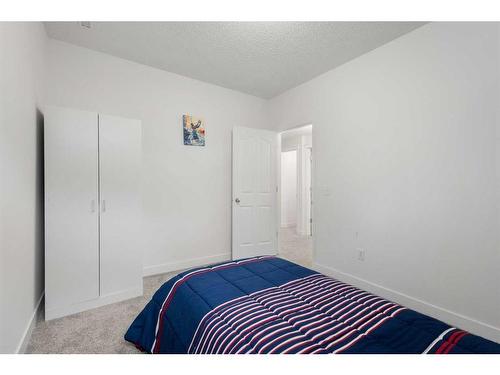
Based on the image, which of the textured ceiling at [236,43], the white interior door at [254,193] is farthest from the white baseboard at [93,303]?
the textured ceiling at [236,43]

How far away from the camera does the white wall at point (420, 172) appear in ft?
5.97

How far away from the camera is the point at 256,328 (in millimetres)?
1046

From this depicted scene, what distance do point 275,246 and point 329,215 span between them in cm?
120

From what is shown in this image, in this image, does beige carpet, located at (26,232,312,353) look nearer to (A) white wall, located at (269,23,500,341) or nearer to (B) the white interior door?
(B) the white interior door

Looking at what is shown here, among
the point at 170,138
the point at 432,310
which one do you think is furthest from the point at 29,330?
the point at 432,310

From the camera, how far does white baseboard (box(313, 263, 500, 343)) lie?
180 cm

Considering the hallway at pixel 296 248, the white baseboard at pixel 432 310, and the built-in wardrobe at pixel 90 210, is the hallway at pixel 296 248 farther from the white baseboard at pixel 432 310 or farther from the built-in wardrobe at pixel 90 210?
the built-in wardrobe at pixel 90 210

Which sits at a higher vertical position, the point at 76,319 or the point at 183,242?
the point at 183,242

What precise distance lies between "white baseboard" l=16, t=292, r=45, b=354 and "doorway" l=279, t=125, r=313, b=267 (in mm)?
3060

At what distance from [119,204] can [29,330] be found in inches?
43.9

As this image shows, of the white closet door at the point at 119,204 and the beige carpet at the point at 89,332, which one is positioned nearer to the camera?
the beige carpet at the point at 89,332

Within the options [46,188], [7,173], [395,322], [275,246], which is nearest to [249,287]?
[395,322]
